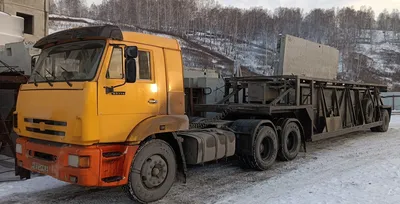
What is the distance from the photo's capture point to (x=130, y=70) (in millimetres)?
4984

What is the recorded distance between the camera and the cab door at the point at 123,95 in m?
4.94

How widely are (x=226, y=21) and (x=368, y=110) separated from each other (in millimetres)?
77505

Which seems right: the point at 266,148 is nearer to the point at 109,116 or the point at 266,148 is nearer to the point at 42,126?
the point at 109,116

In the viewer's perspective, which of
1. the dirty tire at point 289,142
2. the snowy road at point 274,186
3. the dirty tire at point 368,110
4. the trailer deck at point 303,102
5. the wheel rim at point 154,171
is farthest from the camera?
the dirty tire at point 368,110

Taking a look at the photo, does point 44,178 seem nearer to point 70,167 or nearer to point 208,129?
point 70,167

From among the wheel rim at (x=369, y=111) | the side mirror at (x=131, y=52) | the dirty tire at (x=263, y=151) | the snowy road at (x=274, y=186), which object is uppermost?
the side mirror at (x=131, y=52)

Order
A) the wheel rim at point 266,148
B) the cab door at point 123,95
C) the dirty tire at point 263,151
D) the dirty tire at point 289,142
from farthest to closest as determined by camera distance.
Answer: the dirty tire at point 289,142
the wheel rim at point 266,148
the dirty tire at point 263,151
the cab door at point 123,95

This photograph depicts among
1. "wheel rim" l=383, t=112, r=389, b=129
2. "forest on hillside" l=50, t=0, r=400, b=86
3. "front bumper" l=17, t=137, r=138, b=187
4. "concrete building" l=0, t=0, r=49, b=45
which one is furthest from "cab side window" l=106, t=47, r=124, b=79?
"forest on hillside" l=50, t=0, r=400, b=86

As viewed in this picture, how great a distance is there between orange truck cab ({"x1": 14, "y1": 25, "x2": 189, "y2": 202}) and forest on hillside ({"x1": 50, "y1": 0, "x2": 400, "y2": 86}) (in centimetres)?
6959

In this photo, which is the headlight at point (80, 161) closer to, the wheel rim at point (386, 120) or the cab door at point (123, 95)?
the cab door at point (123, 95)

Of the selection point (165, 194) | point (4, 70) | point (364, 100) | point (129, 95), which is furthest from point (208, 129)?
point (364, 100)

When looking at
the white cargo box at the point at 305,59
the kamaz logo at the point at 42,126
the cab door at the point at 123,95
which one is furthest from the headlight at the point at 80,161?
the white cargo box at the point at 305,59

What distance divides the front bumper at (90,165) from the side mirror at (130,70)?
933 millimetres

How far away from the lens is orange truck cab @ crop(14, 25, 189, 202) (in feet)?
15.7
